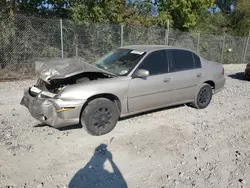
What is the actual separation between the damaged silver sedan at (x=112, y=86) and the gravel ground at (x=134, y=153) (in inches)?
14.4

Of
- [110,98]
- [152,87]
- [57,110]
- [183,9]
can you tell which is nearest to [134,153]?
[110,98]

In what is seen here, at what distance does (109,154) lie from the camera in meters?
3.44

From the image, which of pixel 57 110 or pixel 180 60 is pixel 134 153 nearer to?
pixel 57 110

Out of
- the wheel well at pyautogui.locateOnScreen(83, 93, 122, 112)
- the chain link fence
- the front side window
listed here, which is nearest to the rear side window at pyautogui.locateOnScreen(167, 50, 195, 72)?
the front side window

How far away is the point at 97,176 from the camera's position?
9.46 feet

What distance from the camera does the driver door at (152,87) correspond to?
4316 mm

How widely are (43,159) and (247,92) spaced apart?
714 cm

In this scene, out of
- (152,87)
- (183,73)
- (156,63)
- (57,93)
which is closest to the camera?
(57,93)

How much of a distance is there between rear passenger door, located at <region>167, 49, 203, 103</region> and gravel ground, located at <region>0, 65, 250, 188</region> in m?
0.56

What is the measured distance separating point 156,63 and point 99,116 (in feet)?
5.58

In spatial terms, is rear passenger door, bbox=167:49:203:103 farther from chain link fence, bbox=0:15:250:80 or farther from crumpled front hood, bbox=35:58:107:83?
chain link fence, bbox=0:15:250:80

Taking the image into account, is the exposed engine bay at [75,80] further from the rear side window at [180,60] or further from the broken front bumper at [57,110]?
the rear side window at [180,60]

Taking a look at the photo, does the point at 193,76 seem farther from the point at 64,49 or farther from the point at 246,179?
the point at 64,49

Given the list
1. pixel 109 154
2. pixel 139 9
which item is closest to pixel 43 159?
pixel 109 154
